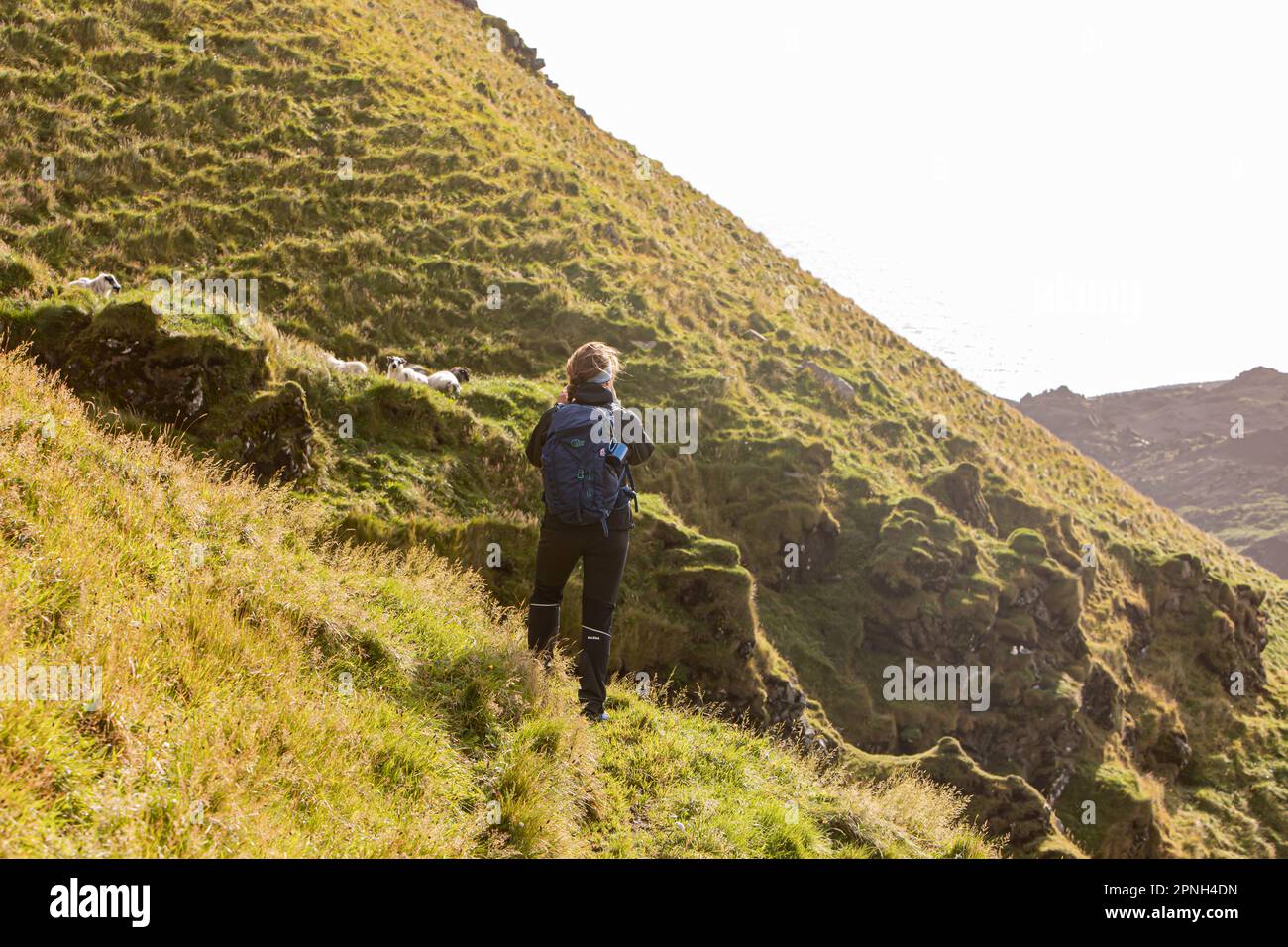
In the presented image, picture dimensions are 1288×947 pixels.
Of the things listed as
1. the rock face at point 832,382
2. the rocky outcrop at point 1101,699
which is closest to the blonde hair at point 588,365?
the rock face at point 832,382

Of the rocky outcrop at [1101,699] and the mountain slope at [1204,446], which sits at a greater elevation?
the mountain slope at [1204,446]

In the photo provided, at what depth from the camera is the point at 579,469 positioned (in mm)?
6074

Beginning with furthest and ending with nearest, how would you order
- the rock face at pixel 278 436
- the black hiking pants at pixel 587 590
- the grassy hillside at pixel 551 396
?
the grassy hillside at pixel 551 396 < the rock face at pixel 278 436 < the black hiking pants at pixel 587 590

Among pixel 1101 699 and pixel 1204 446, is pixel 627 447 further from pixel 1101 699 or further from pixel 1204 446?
pixel 1204 446

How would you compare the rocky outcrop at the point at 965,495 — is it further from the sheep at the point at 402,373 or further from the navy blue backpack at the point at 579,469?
the navy blue backpack at the point at 579,469

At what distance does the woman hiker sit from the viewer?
20.0 ft

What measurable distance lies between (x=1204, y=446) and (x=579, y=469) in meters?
187

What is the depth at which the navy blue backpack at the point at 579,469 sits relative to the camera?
239 inches

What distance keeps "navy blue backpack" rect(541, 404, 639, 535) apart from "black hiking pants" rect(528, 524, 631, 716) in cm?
17

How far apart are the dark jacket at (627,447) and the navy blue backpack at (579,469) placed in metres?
0.10

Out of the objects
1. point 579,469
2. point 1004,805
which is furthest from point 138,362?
point 1004,805
